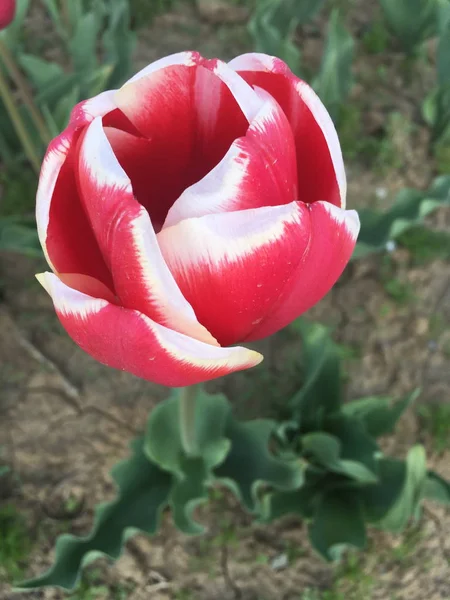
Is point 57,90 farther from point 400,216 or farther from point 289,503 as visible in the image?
point 289,503

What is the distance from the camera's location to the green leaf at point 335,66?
1.43 m

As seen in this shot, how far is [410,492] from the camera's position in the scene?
3.43 ft

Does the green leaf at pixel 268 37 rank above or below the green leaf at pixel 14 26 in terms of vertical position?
below

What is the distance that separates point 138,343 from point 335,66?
1193 mm

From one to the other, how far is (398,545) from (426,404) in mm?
343

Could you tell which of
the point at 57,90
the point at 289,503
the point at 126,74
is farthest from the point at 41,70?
the point at 289,503

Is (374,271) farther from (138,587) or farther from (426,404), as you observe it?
(138,587)

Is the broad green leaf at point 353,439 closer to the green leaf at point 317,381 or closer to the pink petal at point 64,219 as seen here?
the green leaf at point 317,381

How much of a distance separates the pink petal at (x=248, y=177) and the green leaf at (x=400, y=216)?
2.68 feet

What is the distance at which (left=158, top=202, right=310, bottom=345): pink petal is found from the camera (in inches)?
18.3

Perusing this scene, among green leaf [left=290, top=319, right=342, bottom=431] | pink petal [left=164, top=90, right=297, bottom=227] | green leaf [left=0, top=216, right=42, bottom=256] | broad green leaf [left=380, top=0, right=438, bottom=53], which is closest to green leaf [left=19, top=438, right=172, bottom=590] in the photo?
green leaf [left=290, top=319, right=342, bottom=431]

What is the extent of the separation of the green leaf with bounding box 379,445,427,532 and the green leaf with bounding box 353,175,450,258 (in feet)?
1.48

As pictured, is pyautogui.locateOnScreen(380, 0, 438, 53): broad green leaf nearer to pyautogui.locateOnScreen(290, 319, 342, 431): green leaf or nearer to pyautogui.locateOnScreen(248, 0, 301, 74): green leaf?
pyautogui.locateOnScreen(248, 0, 301, 74): green leaf

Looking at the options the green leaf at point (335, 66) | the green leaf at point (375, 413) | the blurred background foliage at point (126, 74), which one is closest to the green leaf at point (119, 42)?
the blurred background foliage at point (126, 74)
